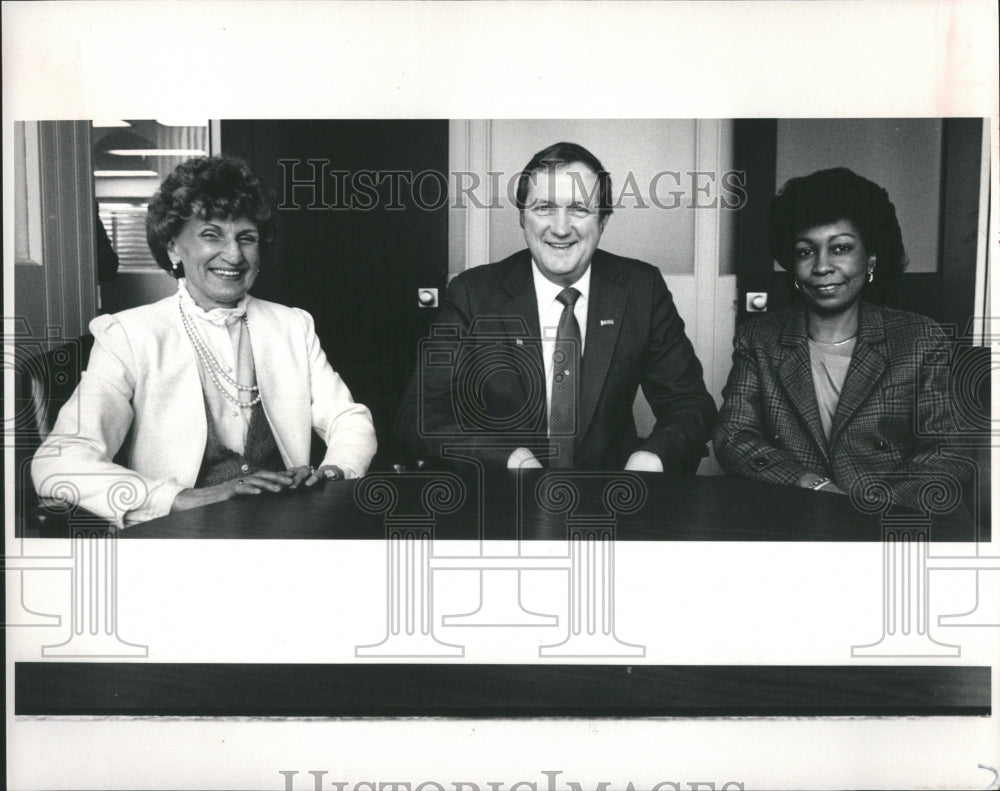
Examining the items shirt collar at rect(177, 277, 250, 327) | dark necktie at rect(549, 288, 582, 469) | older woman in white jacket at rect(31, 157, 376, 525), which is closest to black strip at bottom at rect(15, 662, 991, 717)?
older woman in white jacket at rect(31, 157, 376, 525)

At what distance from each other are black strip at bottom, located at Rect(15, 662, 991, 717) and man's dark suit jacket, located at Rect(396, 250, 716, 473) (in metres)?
0.57

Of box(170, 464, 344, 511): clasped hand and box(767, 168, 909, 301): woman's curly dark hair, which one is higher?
box(767, 168, 909, 301): woman's curly dark hair

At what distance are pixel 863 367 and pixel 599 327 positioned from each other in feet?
2.36

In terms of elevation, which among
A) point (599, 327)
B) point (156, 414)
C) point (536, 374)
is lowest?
point (156, 414)

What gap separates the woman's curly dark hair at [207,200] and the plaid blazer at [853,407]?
4.34 ft

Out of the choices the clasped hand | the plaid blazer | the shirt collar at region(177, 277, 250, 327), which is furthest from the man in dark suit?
the shirt collar at region(177, 277, 250, 327)

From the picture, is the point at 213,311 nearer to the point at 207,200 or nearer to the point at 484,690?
the point at 207,200

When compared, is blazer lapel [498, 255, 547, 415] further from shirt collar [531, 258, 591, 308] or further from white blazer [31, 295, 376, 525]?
white blazer [31, 295, 376, 525]

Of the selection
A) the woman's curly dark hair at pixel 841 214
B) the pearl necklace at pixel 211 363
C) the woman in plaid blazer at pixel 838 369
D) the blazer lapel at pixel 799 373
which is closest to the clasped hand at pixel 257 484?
the pearl necklace at pixel 211 363

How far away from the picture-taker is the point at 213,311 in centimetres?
284

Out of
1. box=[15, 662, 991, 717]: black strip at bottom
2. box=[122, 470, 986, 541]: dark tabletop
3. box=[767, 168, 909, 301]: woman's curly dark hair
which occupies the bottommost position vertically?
box=[15, 662, 991, 717]: black strip at bottom

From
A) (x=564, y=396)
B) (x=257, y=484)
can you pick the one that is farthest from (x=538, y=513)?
(x=257, y=484)

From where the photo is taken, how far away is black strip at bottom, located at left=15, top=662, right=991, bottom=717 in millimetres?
2820

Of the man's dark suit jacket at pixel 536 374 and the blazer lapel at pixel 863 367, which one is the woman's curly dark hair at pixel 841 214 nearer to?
the blazer lapel at pixel 863 367
